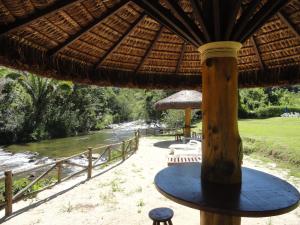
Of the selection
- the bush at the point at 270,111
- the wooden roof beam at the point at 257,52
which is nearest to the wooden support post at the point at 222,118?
the wooden roof beam at the point at 257,52

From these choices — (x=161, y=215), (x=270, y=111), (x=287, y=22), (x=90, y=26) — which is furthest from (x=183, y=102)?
(x=270, y=111)

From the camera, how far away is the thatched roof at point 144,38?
2617mm

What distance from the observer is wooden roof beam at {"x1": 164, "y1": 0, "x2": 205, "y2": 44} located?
265cm

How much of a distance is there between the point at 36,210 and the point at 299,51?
21.3 ft

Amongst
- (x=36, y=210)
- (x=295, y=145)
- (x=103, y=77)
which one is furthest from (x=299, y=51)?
(x=295, y=145)

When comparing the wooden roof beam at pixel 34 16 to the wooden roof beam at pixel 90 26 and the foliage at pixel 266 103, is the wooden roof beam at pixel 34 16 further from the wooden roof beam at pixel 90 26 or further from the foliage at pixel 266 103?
the foliage at pixel 266 103

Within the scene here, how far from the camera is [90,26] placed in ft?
11.0

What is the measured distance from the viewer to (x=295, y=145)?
12.3 m

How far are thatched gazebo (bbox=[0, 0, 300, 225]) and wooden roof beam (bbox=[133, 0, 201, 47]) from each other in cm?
1

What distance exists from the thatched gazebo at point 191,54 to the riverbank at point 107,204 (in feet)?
10.5

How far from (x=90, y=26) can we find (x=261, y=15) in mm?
1866

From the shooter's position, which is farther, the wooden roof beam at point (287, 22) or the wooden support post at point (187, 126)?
the wooden support post at point (187, 126)

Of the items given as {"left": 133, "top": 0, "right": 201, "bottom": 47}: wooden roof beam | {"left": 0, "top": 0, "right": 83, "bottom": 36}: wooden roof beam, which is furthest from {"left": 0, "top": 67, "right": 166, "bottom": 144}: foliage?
{"left": 133, "top": 0, "right": 201, "bottom": 47}: wooden roof beam

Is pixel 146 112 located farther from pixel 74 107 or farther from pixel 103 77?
pixel 103 77
